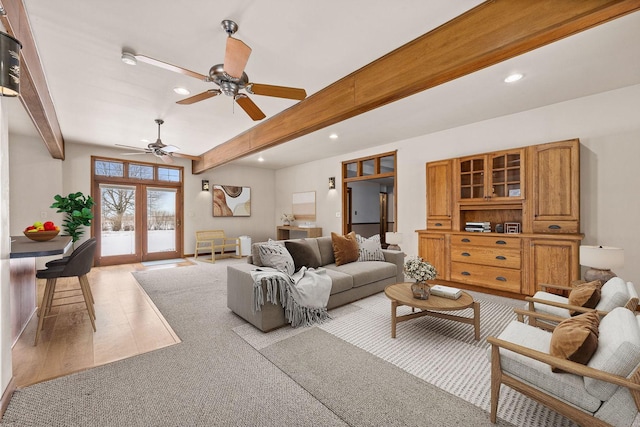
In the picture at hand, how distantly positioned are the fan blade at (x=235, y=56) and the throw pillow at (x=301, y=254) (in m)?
2.15

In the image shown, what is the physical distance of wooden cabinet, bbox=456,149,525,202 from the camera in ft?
12.9

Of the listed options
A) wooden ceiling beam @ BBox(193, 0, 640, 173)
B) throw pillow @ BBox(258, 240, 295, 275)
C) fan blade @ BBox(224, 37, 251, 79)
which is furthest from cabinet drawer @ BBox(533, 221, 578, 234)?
fan blade @ BBox(224, 37, 251, 79)

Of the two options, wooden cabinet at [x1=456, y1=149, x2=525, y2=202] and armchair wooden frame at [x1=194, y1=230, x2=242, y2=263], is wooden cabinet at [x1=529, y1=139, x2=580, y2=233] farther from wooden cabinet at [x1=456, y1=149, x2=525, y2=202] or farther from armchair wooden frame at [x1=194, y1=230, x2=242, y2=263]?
armchair wooden frame at [x1=194, y1=230, x2=242, y2=263]

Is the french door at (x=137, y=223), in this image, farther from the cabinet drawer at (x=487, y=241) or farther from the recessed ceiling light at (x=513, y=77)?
the recessed ceiling light at (x=513, y=77)

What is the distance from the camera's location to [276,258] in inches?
128

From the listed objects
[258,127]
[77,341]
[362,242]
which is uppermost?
[258,127]

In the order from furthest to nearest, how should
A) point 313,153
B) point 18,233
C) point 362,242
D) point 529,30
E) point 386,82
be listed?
point 313,153
point 18,233
point 362,242
point 386,82
point 529,30

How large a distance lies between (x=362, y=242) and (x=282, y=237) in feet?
14.7

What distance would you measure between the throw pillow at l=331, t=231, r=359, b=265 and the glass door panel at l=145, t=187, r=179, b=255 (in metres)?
5.07

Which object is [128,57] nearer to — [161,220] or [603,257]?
[603,257]

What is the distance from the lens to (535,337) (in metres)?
1.80

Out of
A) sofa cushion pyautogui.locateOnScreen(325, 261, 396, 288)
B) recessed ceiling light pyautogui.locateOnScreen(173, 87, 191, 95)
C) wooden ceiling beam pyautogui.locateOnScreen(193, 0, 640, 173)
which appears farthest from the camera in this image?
sofa cushion pyautogui.locateOnScreen(325, 261, 396, 288)

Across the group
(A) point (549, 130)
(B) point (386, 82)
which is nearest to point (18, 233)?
(B) point (386, 82)

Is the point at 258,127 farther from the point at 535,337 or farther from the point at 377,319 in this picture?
the point at 535,337
